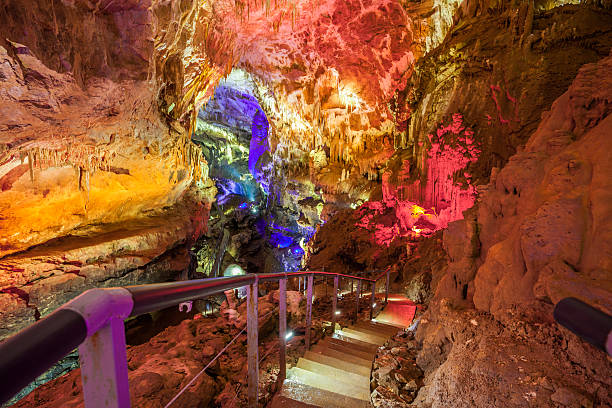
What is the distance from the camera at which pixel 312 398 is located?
2.32 meters

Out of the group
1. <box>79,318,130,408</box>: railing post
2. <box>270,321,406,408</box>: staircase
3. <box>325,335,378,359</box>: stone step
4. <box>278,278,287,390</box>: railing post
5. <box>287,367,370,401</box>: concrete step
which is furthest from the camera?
<box>325,335,378,359</box>: stone step

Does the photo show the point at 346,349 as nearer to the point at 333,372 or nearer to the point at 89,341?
the point at 333,372

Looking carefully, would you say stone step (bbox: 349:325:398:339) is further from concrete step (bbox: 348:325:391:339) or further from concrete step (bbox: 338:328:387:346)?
concrete step (bbox: 338:328:387:346)

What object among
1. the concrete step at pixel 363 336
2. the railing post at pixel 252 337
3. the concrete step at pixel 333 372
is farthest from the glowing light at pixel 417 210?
the railing post at pixel 252 337

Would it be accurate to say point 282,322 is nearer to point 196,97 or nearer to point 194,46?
point 194,46

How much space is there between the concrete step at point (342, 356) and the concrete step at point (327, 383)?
1.82ft

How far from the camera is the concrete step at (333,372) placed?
9.59 feet

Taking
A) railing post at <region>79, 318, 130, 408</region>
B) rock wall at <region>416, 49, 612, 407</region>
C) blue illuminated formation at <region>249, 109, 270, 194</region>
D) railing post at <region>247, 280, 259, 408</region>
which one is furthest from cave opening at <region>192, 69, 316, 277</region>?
railing post at <region>79, 318, 130, 408</region>

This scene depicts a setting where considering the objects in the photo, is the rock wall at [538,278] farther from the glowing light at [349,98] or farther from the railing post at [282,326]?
the glowing light at [349,98]

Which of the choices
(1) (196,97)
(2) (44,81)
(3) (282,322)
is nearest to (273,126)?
(1) (196,97)

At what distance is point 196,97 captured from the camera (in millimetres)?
9773

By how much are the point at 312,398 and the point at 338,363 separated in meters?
0.98

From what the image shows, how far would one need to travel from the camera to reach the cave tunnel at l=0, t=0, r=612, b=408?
6.57 feet

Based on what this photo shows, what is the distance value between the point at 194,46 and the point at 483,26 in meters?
9.26
